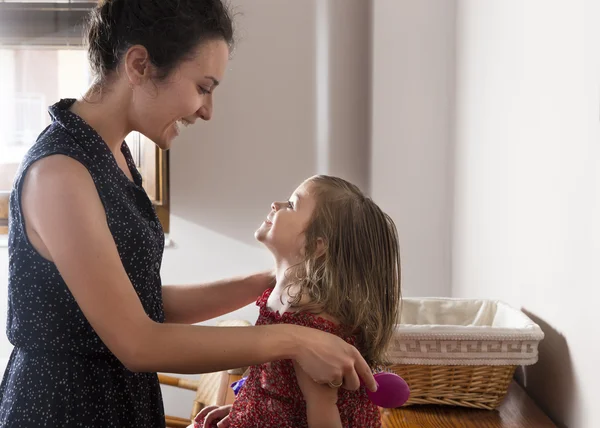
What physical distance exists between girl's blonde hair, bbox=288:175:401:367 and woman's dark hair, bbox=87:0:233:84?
1.29 ft

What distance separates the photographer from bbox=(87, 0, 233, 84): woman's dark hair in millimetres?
1324

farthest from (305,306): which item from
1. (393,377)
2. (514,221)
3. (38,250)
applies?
(514,221)

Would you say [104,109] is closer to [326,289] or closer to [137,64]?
[137,64]

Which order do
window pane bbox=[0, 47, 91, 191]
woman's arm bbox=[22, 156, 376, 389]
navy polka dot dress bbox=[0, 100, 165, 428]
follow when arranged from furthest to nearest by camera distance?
1. window pane bbox=[0, 47, 91, 191]
2. navy polka dot dress bbox=[0, 100, 165, 428]
3. woman's arm bbox=[22, 156, 376, 389]

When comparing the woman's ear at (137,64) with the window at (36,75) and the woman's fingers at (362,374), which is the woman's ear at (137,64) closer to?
the woman's fingers at (362,374)

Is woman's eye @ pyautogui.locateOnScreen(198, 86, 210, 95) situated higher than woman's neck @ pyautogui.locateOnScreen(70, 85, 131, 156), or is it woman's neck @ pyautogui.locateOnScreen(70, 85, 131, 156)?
woman's eye @ pyautogui.locateOnScreen(198, 86, 210, 95)

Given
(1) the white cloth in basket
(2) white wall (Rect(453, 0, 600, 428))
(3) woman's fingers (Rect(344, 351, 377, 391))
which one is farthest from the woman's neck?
(2) white wall (Rect(453, 0, 600, 428))

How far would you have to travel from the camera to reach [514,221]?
1.98 meters

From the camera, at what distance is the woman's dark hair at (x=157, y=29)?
1.32m

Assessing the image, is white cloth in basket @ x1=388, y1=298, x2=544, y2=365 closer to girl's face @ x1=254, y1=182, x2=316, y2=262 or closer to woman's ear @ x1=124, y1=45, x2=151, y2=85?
girl's face @ x1=254, y1=182, x2=316, y2=262

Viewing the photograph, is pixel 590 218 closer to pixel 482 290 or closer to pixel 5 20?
pixel 482 290

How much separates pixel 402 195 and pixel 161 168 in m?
0.94

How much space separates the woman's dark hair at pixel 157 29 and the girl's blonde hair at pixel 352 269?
392 mm

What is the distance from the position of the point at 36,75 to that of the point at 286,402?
222 cm
